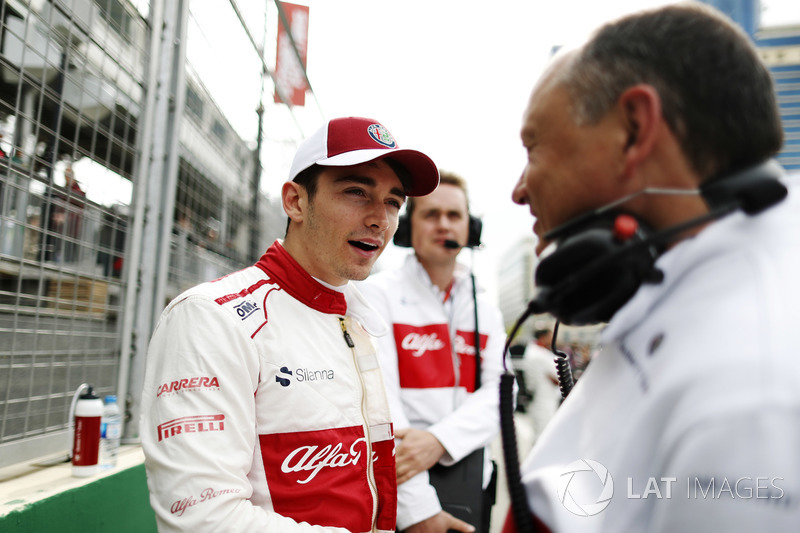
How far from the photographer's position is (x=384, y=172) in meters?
1.79

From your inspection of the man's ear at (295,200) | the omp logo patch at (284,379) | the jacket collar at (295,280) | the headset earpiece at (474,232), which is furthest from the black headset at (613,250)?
the headset earpiece at (474,232)

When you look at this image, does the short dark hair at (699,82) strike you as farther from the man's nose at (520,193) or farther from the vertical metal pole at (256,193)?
the vertical metal pole at (256,193)

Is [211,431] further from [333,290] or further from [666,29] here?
[666,29]

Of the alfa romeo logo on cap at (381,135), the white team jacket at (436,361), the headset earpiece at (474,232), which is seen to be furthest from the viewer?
the headset earpiece at (474,232)

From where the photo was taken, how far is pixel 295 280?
1.63 metres

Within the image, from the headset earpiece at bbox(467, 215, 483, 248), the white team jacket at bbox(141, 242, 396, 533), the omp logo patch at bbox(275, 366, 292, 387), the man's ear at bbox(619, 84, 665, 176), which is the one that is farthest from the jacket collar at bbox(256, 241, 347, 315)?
the headset earpiece at bbox(467, 215, 483, 248)

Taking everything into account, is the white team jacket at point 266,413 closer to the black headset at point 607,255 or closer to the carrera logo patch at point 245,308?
the carrera logo patch at point 245,308

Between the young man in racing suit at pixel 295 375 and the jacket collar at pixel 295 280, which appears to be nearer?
the young man in racing suit at pixel 295 375

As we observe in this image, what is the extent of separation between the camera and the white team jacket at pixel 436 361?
7.39 ft

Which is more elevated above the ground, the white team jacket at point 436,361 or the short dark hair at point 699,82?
the short dark hair at point 699,82

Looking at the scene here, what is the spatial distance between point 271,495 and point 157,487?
28cm

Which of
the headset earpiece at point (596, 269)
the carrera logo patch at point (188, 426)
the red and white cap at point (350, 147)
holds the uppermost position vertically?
the red and white cap at point (350, 147)

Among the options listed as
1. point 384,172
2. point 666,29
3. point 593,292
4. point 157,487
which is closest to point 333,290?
point 384,172

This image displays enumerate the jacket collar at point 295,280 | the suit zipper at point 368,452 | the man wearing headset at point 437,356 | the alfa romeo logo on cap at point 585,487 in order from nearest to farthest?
the alfa romeo logo on cap at point 585,487 → the suit zipper at point 368,452 → the jacket collar at point 295,280 → the man wearing headset at point 437,356
